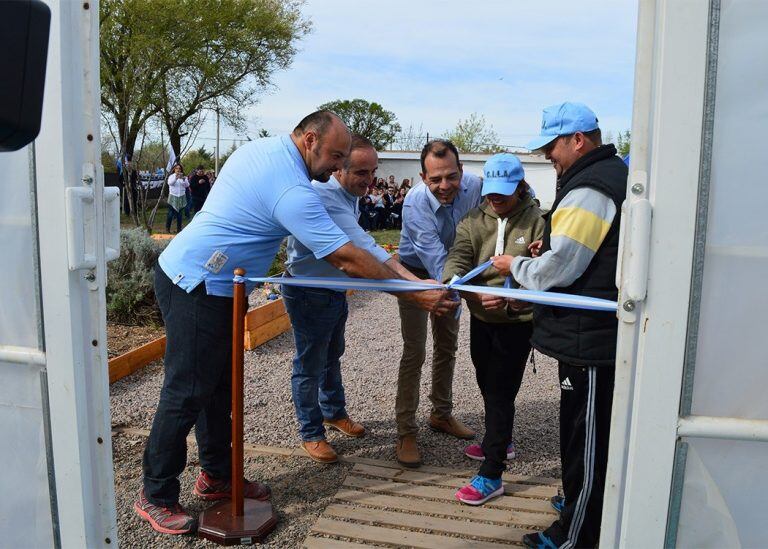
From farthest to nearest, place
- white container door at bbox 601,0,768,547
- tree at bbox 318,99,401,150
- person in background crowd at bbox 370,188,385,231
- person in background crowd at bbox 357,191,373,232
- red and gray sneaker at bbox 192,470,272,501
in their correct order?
tree at bbox 318,99,401,150 < person in background crowd at bbox 370,188,385,231 < person in background crowd at bbox 357,191,373,232 < red and gray sneaker at bbox 192,470,272,501 < white container door at bbox 601,0,768,547

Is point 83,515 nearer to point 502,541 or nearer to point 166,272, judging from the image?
point 166,272

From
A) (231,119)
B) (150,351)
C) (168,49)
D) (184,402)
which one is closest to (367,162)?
(184,402)

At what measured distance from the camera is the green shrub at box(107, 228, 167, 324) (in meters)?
7.31

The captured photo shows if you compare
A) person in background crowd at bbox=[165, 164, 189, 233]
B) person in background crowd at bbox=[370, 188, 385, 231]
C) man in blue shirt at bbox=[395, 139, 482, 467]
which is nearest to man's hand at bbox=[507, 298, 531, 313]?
man in blue shirt at bbox=[395, 139, 482, 467]

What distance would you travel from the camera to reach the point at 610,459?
74.5 inches

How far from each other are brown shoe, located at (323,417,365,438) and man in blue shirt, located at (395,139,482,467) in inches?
20.0

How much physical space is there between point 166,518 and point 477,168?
98.4ft

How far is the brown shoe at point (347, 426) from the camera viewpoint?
4.96 meters

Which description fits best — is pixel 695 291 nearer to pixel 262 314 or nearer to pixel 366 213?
pixel 262 314

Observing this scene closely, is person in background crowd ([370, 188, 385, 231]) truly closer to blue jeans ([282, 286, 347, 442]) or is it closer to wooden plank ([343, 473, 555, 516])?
blue jeans ([282, 286, 347, 442])

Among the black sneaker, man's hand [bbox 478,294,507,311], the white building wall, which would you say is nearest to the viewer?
man's hand [bbox 478,294,507,311]

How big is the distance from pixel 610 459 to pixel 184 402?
2309mm

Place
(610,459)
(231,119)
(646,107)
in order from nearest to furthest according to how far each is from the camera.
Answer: (646,107), (610,459), (231,119)

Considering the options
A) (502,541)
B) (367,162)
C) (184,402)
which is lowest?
(502,541)
